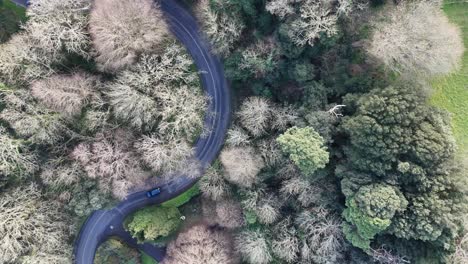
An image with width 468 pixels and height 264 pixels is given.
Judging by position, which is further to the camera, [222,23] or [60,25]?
[222,23]

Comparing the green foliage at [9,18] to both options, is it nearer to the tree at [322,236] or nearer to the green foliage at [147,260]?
the green foliage at [147,260]

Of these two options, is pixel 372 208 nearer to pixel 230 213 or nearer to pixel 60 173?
pixel 230 213

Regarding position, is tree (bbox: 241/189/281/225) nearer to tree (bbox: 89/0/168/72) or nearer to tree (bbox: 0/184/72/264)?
tree (bbox: 89/0/168/72)

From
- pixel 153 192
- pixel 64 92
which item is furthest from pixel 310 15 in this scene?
pixel 153 192

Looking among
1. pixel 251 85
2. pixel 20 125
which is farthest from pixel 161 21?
pixel 20 125

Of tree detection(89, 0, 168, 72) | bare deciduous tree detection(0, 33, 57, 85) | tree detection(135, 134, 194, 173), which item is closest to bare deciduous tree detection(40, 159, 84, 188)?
tree detection(135, 134, 194, 173)

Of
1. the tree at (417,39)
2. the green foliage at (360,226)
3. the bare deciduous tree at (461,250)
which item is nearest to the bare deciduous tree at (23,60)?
the tree at (417,39)

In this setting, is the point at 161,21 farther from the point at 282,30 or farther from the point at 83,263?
the point at 83,263
